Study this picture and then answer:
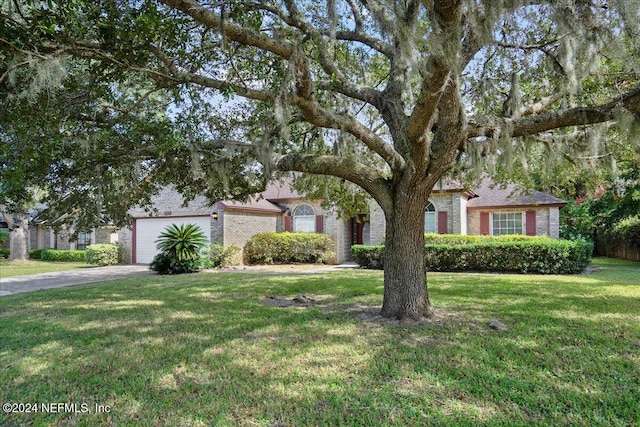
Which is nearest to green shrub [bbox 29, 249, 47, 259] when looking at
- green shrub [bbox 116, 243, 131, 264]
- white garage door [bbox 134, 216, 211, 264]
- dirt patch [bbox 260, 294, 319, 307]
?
green shrub [bbox 116, 243, 131, 264]

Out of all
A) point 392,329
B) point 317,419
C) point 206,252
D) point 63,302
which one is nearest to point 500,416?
point 317,419

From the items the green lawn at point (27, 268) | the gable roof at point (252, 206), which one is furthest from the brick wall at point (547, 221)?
the green lawn at point (27, 268)

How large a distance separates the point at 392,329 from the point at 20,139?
17.4 feet

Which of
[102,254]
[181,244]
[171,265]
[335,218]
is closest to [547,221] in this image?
[335,218]

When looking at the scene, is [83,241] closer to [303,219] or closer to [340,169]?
[303,219]

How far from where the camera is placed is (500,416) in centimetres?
288

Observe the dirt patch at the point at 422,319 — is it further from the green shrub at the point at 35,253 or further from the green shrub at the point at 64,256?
the green shrub at the point at 35,253

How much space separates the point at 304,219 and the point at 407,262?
42.9 feet

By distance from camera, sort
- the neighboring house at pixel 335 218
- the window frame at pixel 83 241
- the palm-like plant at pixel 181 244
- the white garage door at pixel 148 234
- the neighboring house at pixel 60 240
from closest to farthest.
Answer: the palm-like plant at pixel 181 244
the neighboring house at pixel 335 218
the white garage door at pixel 148 234
the neighboring house at pixel 60 240
the window frame at pixel 83 241

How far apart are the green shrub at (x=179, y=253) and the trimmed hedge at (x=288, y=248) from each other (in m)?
3.33

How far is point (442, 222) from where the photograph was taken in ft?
52.4

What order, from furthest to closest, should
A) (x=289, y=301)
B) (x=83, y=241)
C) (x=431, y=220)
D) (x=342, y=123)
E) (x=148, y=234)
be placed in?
(x=83, y=241) < (x=148, y=234) < (x=431, y=220) < (x=289, y=301) < (x=342, y=123)

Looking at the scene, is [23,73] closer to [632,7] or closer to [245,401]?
[245,401]

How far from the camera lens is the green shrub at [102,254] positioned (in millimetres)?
17234
